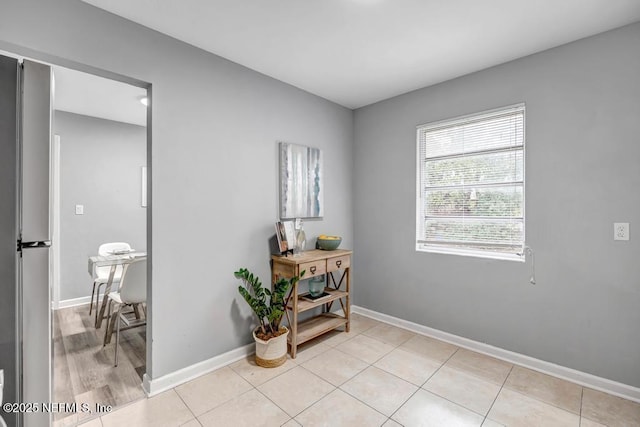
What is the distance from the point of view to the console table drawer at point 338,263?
9.27ft

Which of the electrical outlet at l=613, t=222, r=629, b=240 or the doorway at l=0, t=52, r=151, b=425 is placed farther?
the doorway at l=0, t=52, r=151, b=425

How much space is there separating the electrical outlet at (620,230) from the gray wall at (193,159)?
2513 millimetres

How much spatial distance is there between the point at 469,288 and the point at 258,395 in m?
1.95

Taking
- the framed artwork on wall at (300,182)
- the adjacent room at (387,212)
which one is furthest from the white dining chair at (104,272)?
the framed artwork on wall at (300,182)

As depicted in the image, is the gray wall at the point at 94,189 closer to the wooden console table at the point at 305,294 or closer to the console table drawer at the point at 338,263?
the wooden console table at the point at 305,294

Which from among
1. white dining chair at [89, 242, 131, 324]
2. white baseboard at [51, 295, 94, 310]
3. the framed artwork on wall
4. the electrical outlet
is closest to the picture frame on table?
the framed artwork on wall

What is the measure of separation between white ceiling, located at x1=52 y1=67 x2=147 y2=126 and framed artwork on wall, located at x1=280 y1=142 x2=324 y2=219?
174 centimetres

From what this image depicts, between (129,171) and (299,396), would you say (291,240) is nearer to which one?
(299,396)

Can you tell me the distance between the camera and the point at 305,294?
292cm

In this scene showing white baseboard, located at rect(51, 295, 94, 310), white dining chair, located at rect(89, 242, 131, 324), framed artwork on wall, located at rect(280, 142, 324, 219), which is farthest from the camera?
white baseboard, located at rect(51, 295, 94, 310)

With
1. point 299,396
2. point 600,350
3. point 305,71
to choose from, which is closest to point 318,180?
point 305,71

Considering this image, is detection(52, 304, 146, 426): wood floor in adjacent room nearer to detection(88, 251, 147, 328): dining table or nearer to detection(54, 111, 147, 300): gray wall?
detection(88, 251, 147, 328): dining table

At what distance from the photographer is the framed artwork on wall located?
2.81 m

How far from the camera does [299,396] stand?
199 cm
